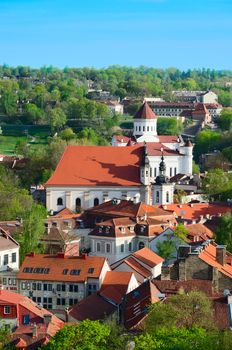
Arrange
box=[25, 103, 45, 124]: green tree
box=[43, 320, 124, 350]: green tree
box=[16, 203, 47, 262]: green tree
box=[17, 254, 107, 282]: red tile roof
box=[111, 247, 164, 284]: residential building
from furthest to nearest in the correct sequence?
box=[25, 103, 45, 124]: green tree
box=[16, 203, 47, 262]: green tree
box=[111, 247, 164, 284]: residential building
box=[17, 254, 107, 282]: red tile roof
box=[43, 320, 124, 350]: green tree

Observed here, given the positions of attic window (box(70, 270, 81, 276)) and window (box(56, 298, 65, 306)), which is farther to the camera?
attic window (box(70, 270, 81, 276))

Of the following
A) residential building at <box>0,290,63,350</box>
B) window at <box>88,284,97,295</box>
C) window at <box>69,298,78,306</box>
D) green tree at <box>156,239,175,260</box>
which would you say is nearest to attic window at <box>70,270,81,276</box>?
window at <box>88,284,97,295</box>

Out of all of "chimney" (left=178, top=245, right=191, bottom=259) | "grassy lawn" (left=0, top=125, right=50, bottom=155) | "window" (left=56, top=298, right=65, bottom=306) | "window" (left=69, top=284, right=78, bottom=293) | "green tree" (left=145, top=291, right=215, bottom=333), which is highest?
"green tree" (left=145, top=291, right=215, bottom=333)

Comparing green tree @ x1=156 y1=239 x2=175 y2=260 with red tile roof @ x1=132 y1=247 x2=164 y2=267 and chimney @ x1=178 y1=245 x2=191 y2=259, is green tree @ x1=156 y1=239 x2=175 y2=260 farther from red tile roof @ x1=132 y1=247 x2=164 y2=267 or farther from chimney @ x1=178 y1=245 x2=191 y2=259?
chimney @ x1=178 y1=245 x2=191 y2=259

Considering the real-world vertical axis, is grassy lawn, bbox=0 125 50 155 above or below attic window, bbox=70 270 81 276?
below

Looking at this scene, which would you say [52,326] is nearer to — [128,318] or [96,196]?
[128,318]
